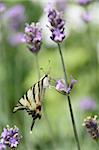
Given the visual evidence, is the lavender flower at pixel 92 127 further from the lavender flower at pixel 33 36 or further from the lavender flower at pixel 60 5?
the lavender flower at pixel 60 5

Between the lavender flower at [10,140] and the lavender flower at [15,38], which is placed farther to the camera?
the lavender flower at [15,38]

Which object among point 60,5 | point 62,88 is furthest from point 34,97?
point 60,5

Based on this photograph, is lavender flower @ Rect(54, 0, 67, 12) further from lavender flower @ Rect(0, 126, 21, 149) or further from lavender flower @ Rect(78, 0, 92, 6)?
lavender flower @ Rect(0, 126, 21, 149)

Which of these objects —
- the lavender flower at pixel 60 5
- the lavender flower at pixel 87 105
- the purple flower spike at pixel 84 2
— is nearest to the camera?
the purple flower spike at pixel 84 2

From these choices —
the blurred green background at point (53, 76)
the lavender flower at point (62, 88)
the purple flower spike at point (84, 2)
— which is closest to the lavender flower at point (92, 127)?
the lavender flower at point (62, 88)

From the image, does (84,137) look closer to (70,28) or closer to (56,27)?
(56,27)

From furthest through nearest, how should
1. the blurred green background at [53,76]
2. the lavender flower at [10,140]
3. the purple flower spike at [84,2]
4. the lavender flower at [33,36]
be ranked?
the blurred green background at [53,76], the purple flower spike at [84,2], the lavender flower at [33,36], the lavender flower at [10,140]

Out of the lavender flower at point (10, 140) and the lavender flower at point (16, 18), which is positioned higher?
the lavender flower at point (16, 18)
